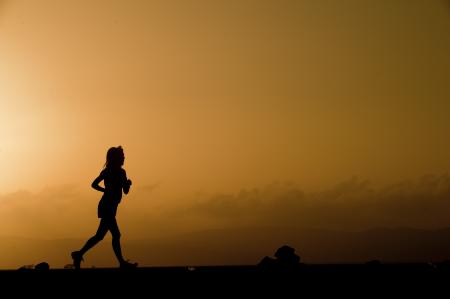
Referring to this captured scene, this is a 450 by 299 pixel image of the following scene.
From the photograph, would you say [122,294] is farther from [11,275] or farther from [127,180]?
[127,180]

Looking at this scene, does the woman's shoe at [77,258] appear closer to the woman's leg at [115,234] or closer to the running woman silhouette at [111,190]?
the running woman silhouette at [111,190]

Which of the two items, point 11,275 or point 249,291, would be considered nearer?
point 249,291

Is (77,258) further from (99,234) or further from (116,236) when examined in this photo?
(116,236)

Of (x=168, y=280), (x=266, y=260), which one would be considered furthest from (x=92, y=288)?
(x=266, y=260)

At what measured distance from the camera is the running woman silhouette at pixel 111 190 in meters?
12.2

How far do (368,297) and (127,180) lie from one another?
635 centimetres

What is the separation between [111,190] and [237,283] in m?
4.67

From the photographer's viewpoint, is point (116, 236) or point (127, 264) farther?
point (116, 236)

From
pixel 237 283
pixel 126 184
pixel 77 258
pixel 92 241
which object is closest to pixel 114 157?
pixel 126 184

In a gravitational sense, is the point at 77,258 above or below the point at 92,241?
below

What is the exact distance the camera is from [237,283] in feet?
27.8

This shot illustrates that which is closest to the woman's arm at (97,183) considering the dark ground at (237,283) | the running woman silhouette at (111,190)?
the running woman silhouette at (111,190)

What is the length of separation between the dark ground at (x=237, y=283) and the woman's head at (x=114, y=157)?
296cm

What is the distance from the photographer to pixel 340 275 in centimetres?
891
